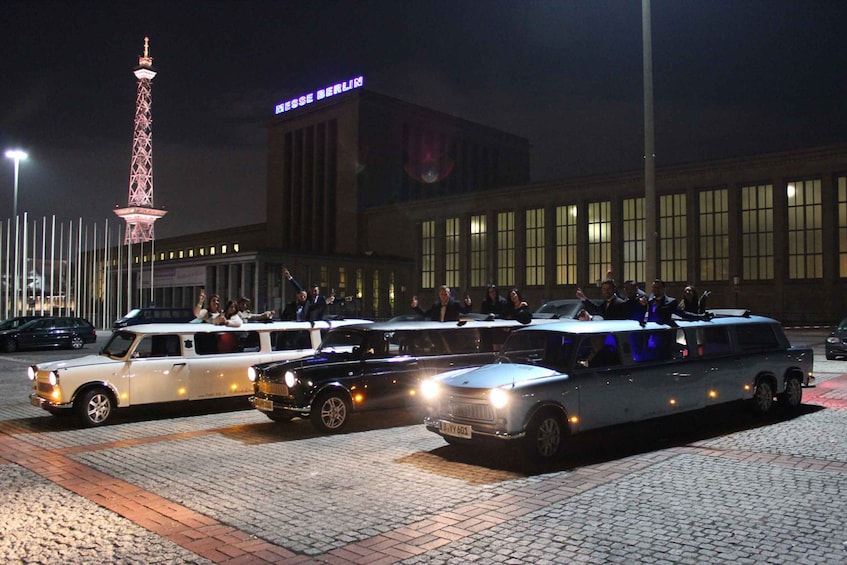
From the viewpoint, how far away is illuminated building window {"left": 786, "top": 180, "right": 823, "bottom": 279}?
49.0 metres

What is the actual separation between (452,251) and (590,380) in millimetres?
61904

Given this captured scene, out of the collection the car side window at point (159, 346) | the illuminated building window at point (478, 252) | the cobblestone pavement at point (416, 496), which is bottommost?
the cobblestone pavement at point (416, 496)

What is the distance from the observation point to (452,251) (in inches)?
2766

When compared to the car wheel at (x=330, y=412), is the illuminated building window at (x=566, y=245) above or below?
above

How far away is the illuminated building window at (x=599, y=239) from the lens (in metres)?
59.0

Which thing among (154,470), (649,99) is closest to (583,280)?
(649,99)

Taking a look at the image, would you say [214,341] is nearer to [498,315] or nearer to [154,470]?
[154,470]

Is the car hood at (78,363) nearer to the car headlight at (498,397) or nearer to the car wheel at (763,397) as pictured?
the car headlight at (498,397)

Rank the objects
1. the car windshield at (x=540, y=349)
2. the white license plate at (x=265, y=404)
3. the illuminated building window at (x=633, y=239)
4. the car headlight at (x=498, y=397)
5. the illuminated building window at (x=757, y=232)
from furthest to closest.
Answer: the illuminated building window at (x=633, y=239), the illuminated building window at (x=757, y=232), the white license plate at (x=265, y=404), the car windshield at (x=540, y=349), the car headlight at (x=498, y=397)

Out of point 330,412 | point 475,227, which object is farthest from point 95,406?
point 475,227

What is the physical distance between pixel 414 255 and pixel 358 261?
7.16 m

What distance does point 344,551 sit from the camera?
517cm

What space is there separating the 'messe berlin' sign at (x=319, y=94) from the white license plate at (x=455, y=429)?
82.5m

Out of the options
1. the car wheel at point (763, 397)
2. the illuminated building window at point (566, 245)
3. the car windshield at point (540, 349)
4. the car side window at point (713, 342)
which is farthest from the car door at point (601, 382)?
the illuminated building window at point (566, 245)
